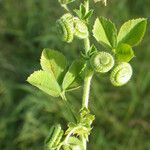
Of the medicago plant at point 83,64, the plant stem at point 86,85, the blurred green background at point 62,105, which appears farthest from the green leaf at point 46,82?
the blurred green background at point 62,105

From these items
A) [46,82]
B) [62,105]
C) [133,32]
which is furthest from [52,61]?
[62,105]

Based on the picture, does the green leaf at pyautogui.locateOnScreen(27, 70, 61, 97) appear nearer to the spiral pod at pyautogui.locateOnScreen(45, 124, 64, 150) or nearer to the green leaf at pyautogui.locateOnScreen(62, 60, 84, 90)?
the green leaf at pyautogui.locateOnScreen(62, 60, 84, 90)

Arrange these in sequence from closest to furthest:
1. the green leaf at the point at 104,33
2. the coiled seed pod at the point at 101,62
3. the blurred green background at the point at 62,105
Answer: the coiled seed pod at the point at 101,62 → the green leaf at the point at 104,33 → the blurred green background at the point at 62,105

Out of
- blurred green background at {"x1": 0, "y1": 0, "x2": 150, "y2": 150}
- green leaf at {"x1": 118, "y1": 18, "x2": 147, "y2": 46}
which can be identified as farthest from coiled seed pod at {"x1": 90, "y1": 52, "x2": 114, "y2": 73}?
blurred green background at {"x1": 0, "y1": 0, "x2": 150, "y2": 150}

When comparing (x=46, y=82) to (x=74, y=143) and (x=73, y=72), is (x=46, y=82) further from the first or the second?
(x=74, y=143)

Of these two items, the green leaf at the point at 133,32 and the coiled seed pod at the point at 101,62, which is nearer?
the coiled seed pod at the point at 101,62

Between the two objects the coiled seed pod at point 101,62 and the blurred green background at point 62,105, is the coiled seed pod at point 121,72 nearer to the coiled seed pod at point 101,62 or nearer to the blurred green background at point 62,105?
the coiled seed pod at point 101,62

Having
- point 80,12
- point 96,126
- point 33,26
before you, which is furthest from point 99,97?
point 80,12
